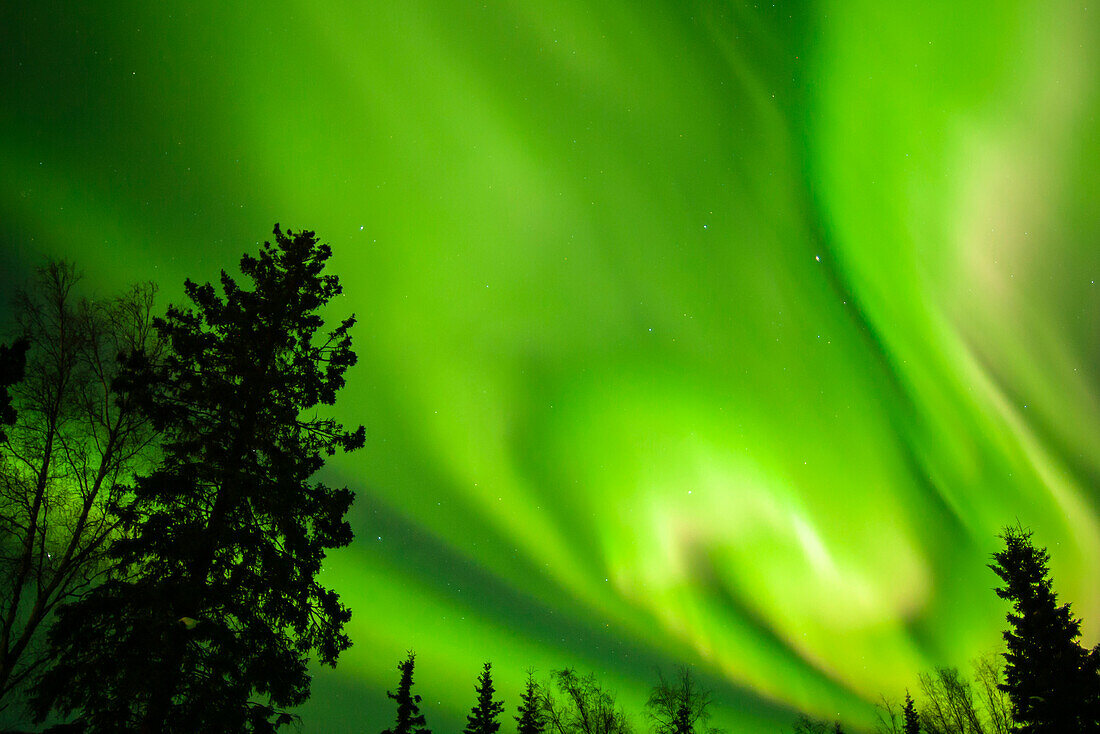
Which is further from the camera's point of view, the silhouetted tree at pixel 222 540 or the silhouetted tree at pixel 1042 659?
the silhouetted tree at pixel 1042 659

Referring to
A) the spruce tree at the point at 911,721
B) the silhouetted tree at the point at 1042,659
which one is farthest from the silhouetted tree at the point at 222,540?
the spruce tree at the point at 911,721

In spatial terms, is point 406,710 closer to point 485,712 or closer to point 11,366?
point 485,712

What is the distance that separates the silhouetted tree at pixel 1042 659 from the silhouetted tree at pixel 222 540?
77.6 ft

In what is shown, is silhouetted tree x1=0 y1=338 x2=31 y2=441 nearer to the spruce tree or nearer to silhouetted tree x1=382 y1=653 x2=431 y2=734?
silhouetted tree x1=382 y1=653 x2=431 y2=734

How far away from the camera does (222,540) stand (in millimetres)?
10773

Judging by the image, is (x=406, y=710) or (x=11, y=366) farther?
(x=406, y=710)

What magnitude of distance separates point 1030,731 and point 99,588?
93.4 ft

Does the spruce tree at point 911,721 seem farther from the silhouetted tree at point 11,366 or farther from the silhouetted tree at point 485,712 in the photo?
the silhouetted tree at point 11,366

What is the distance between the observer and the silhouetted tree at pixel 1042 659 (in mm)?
19641

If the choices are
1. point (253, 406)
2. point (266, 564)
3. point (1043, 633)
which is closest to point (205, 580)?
point (266, 564)

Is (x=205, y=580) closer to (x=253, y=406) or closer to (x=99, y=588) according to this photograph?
(x=99, y=588)

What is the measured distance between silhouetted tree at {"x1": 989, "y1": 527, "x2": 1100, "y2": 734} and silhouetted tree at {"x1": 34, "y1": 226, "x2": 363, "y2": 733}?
77.6 ft

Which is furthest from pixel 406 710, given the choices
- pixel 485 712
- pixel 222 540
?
pixel 222 540

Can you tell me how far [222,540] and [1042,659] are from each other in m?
26.2
